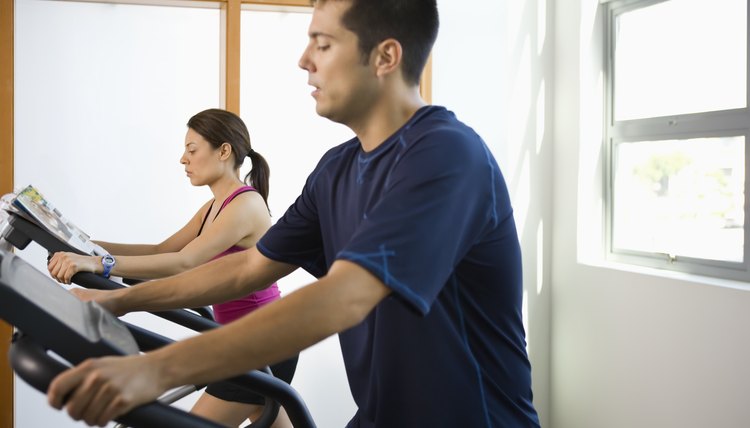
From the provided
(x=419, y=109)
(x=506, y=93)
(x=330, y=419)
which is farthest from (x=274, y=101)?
(x=419, y=109)

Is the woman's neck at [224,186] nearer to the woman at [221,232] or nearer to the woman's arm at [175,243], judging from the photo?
the woman at [221,232]

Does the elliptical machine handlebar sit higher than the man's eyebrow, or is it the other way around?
the man's eyebrow

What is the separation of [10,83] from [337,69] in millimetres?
2701

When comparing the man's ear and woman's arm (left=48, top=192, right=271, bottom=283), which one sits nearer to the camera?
the man's ear

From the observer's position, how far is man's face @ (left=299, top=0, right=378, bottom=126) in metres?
1.32

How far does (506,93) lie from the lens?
13.7 feet

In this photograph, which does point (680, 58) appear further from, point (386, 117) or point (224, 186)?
point (386, 117)

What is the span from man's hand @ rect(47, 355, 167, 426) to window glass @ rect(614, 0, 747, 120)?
2.92m

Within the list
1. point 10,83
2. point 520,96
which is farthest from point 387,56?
point 520,96

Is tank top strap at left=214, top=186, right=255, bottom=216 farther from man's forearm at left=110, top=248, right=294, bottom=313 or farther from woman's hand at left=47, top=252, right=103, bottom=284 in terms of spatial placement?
man's forearm at left=110, top=248, right=294, bottom=313

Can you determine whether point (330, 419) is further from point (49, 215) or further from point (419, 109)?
point (419, 109)

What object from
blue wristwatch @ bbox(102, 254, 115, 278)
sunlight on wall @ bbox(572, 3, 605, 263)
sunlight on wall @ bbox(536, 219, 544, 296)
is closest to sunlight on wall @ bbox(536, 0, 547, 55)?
sunlight on wall @ bbox(572, 3, 605, 263)

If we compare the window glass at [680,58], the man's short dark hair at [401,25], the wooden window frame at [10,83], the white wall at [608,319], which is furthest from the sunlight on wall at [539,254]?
the man's short dark hair at [401,25]

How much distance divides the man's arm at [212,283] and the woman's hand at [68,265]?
33cm
